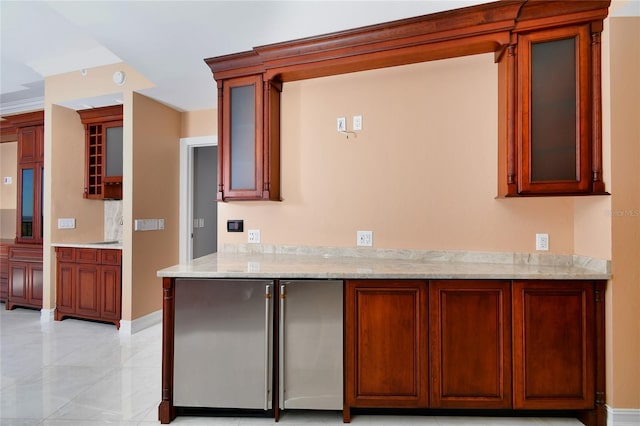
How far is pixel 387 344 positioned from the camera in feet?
6.64

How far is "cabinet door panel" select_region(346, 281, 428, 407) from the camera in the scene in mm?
2010

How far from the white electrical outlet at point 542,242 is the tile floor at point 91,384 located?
3.52 feet

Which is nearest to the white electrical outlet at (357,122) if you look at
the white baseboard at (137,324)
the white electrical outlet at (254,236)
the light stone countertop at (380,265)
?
the light stone countertop at (380,265)

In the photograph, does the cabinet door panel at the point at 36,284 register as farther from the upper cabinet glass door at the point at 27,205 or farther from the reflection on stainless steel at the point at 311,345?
the reflection on stainless steel at the point at 311,345

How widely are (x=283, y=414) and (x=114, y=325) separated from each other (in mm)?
2738

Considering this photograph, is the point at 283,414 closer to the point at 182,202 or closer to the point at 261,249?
the point at 261,249

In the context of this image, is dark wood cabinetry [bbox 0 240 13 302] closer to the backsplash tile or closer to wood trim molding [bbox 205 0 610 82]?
the backsplash tile

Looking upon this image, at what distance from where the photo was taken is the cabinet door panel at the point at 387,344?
79.1 inches

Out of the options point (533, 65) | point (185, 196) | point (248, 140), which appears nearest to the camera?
point (533, 65)

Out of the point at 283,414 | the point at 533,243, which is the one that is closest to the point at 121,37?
the point at 283,414

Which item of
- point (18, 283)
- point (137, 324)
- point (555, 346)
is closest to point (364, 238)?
point (555, 346)

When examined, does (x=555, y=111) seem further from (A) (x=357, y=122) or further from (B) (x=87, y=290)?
(B) (x=87, y=290)

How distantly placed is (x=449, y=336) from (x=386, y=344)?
1.25ft

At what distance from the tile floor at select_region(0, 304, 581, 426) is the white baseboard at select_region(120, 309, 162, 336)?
7 centimetres
